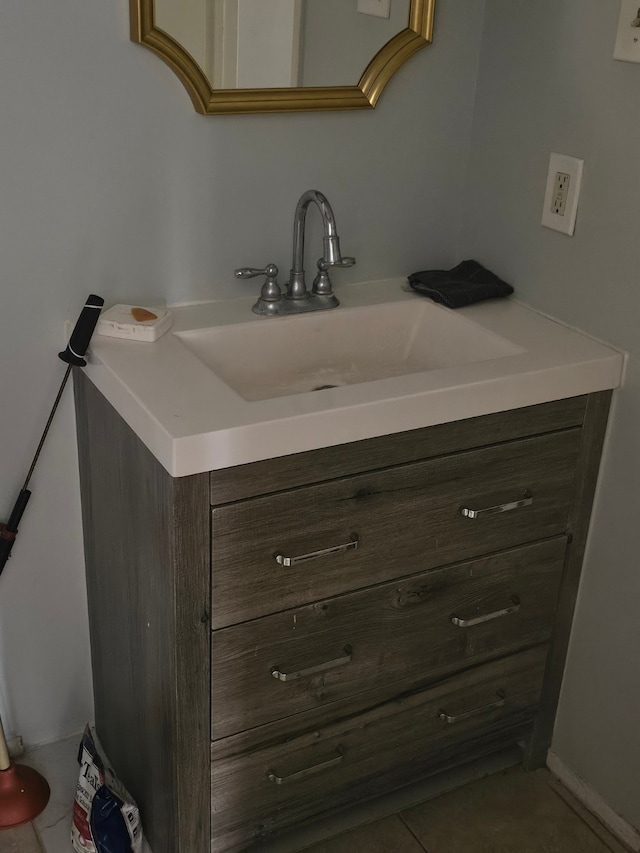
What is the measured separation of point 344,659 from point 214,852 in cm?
41

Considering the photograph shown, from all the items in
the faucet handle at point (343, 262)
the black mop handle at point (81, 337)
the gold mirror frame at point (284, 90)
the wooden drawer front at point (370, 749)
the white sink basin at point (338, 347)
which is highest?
the gold mirror frame at point (284, 90)

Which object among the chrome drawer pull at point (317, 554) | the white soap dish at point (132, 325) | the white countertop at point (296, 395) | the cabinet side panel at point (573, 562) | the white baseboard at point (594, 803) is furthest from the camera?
the white baseboard at point (594, 803)

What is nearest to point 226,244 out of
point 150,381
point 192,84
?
point 192,84

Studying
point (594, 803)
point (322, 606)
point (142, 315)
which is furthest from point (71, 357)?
point (594, 803)

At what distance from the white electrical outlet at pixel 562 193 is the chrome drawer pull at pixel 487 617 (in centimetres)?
67

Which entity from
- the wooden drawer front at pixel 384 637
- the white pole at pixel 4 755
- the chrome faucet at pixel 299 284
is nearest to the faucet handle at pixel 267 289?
the chrome faucet at pixel 299 284

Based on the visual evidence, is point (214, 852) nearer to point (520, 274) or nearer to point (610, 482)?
point (610, 482)

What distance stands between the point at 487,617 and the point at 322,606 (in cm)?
36

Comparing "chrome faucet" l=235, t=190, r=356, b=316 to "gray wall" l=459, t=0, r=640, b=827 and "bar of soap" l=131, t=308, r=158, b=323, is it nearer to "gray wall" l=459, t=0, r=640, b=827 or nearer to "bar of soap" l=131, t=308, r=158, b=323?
"bar of soap" l=131, t=308, r=158, b=323

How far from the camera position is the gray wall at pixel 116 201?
5.07 feet

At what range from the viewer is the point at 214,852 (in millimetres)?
1664

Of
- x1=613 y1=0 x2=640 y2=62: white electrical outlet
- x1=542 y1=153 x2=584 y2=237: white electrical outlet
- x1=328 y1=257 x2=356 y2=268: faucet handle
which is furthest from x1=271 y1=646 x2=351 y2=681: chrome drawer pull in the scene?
x1=613 y1=0 x2=640 y2=62: white electrical outlet

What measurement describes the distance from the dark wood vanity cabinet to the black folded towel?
30cm

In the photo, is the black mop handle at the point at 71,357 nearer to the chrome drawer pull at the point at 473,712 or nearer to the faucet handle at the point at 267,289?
the faucet handle at the point at 267,289
